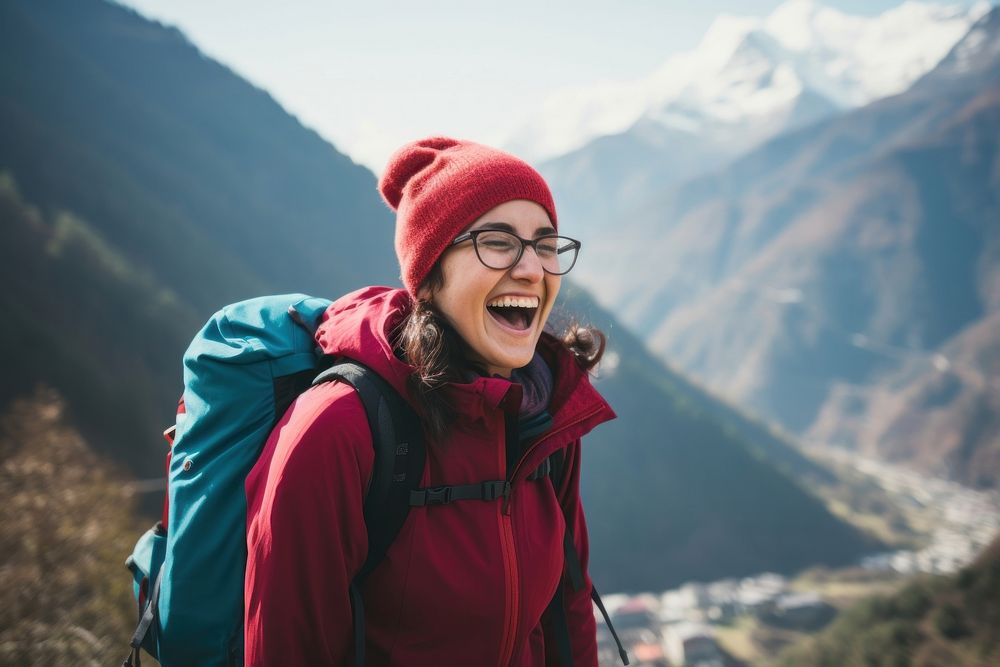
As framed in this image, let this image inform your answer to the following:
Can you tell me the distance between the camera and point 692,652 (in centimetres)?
3847

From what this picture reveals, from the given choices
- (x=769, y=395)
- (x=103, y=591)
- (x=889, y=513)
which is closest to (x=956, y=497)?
(x=889, y=513)

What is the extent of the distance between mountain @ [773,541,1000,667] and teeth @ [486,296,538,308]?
20649 millimetres

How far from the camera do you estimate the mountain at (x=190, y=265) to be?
95.4 ft

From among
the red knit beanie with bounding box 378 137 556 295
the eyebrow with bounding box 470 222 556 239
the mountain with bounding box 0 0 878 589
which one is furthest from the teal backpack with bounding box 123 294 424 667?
the mountain with bounding box 0 0 878 589

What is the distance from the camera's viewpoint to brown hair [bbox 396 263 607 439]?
66.6 inches

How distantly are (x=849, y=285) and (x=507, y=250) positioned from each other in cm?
15732

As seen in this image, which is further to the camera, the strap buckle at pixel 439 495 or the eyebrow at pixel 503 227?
the eyebrow at pixel 503 227

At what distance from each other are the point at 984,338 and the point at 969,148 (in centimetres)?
6301

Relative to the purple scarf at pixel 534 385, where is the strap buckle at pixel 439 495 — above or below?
below

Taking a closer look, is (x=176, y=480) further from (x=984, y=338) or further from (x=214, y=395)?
(x=984, y=338)

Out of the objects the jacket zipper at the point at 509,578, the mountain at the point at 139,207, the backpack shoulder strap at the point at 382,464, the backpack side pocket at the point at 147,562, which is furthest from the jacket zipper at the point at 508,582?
the mountain at the point at 139,207

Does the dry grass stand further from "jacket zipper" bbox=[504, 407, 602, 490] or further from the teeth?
the teeth

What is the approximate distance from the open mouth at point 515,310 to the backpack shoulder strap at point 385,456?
404 mm

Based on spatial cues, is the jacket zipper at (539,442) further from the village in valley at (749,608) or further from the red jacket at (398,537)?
the village in valley at (749,608)
